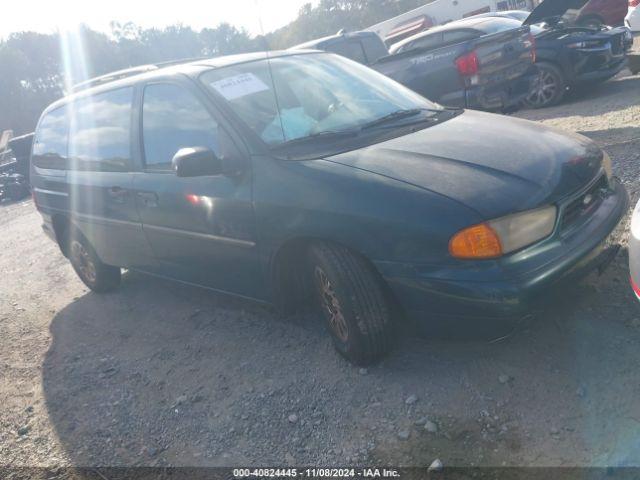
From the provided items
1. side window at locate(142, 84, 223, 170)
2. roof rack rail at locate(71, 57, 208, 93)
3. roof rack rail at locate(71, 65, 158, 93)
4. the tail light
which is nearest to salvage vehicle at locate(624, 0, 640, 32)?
the tail light

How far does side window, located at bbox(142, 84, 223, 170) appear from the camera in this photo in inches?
134

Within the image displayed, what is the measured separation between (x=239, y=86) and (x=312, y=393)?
1.87 m

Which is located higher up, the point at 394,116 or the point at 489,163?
the point at 394,116

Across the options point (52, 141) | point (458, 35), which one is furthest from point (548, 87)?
point (52, 141)

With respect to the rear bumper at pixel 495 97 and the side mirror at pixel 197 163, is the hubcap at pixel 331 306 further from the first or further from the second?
the rear bumper at pixel 495 97

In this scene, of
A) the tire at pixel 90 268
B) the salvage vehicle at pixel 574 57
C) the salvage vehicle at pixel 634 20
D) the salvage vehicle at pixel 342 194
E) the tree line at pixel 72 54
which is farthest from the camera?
the tree line at pixel 72 54

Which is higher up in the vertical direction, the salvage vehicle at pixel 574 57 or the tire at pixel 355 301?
the salvage vehicle at pixel 574 57

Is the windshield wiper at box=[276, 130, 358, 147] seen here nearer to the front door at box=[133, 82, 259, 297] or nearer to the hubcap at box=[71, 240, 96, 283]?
the front door at box=[133, 82, 259, 297]

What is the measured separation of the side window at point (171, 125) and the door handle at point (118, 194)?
338 mm

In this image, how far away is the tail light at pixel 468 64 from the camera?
22.1ft

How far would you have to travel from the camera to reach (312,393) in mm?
2982

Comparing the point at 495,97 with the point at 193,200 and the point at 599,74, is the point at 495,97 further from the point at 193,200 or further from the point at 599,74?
the point at 193,200

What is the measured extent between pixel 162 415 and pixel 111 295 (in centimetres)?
245

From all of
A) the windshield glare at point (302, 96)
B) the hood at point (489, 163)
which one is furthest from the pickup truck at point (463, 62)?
the hood at point (489, 163)
